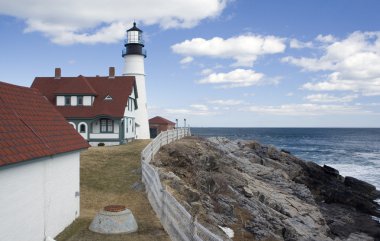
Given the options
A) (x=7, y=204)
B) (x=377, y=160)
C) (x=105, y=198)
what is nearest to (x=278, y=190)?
(x=105, y=198)

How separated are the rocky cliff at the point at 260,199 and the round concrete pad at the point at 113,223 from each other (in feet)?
8.35

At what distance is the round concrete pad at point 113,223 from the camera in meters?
13.3

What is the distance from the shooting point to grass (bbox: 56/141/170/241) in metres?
13.2

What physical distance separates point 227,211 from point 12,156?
43.2ft

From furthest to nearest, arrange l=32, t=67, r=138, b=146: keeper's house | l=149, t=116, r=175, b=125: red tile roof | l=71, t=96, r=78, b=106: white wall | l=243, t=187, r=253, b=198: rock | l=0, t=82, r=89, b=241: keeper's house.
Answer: l=149, t=116, r=175, b=125: red tile roof
l=71, t=96, r=78, b=106: white wall
l=32, t=67, r=138, b=146: keeper's house
l=243, t=187, r=253, b=198: rock
l=0, t=82, r=89, b=241: keeper's house

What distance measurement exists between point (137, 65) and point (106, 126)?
9.14 meters

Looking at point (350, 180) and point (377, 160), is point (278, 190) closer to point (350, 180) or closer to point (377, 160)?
point (350, 180)

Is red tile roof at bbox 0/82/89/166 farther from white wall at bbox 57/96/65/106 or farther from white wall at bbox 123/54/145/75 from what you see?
white wall at bbox 123/54/145/75

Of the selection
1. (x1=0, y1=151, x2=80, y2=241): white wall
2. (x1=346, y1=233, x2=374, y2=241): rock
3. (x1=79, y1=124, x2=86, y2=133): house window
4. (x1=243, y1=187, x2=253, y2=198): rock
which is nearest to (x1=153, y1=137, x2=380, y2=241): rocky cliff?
(x1=243, y1=187, x2=253, y2=198): rock

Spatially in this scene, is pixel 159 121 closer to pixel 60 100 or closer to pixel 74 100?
pixel 74 100

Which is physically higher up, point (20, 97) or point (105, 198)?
point (20, 97)

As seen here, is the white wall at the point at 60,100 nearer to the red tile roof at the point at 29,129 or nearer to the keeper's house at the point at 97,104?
the keeper's house at the point at 97,104

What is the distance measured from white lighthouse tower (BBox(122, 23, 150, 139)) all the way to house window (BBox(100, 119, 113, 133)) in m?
5.94

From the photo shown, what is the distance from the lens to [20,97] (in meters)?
14.3
